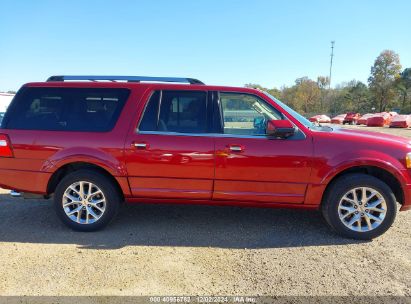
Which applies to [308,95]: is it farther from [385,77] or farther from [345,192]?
[345,192]

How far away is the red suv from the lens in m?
3.95

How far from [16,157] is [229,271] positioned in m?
3.09

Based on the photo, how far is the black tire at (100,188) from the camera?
419cm

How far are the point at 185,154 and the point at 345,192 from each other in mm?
2013

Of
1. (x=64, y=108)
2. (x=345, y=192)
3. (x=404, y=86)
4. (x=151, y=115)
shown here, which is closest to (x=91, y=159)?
(x=64, y=108)

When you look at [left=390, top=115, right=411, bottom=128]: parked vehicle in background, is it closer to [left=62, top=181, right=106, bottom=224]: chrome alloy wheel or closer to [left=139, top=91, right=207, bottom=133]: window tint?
[left=139, top=91, right=207, bottom=133]: window tint

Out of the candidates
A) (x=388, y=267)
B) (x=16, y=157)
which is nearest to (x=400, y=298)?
(x=388, y=267)

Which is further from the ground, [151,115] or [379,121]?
[151,115]

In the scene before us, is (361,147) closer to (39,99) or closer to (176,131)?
(176,131)

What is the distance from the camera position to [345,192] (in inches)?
156

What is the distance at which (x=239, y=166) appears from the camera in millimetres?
3988

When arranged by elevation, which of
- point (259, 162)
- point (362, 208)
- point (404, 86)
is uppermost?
point (404, 86)

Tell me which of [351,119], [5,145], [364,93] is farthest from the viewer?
[364,93]

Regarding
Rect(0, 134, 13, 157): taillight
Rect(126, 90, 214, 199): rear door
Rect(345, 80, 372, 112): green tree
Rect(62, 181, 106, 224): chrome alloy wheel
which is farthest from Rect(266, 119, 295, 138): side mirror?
Rect(345, 80, 372, 112): green tree
